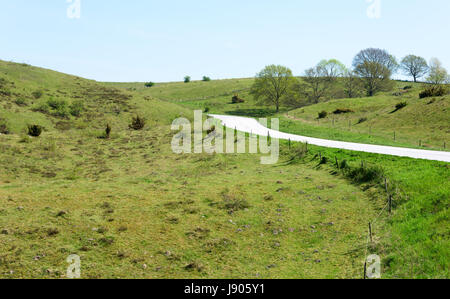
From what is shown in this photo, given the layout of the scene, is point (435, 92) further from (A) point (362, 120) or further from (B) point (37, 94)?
(B) point (37, 94)

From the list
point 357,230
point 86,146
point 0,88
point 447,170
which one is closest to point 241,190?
point 357,230

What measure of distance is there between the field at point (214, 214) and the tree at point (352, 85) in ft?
162

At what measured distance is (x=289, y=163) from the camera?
24.4 m

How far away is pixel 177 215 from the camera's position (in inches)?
567

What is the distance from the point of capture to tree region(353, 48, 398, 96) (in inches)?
2881

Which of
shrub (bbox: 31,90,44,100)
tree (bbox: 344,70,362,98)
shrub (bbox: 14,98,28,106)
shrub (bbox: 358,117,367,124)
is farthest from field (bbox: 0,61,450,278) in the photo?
tree (bbox: 344,70,362,98)

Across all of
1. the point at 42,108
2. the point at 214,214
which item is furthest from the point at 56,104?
the point at 214,214

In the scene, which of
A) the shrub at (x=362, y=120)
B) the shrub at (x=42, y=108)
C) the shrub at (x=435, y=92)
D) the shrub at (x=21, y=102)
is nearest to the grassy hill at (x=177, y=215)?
the shrub at (x=42, y=108)

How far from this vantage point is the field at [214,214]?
1011cm

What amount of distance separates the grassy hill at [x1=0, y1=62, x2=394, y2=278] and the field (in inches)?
2.5

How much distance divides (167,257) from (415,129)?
34887 mm

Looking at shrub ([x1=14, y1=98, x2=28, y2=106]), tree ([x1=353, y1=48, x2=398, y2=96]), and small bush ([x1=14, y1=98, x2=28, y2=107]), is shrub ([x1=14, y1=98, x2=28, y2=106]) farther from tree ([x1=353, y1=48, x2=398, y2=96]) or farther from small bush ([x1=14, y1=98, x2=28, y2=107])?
tree ([x1=353, y1=48, x2=398, y2=96])

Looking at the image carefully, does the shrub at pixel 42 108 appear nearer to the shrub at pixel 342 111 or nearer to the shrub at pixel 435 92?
the shrub at pixel 342 111
